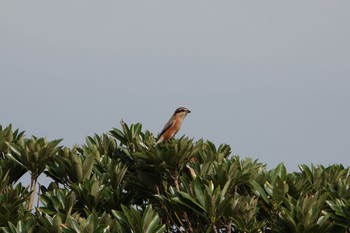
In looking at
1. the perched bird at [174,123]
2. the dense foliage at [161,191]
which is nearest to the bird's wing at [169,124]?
the perched bird at [174,123]

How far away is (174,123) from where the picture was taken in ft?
63.1

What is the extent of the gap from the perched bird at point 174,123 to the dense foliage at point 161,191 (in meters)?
2.05

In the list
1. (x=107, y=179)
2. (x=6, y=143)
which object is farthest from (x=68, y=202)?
(x=6, y=143)

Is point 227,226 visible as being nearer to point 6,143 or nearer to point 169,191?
point 169,191

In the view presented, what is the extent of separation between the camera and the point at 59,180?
14.8 m

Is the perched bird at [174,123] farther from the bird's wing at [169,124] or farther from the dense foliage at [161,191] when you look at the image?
the dense foliage at [161,191]

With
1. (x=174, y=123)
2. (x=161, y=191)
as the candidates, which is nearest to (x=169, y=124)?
(x=174, y=123)

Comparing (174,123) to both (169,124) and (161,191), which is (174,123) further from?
(161,191)

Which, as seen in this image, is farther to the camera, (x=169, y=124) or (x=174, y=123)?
(x=174, y=123)

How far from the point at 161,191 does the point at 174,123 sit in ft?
16.1

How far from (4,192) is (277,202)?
431 centimetres

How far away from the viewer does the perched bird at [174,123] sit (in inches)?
707

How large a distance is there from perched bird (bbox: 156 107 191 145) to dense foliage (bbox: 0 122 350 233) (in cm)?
205

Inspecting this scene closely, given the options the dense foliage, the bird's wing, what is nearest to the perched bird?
the bird's wing
